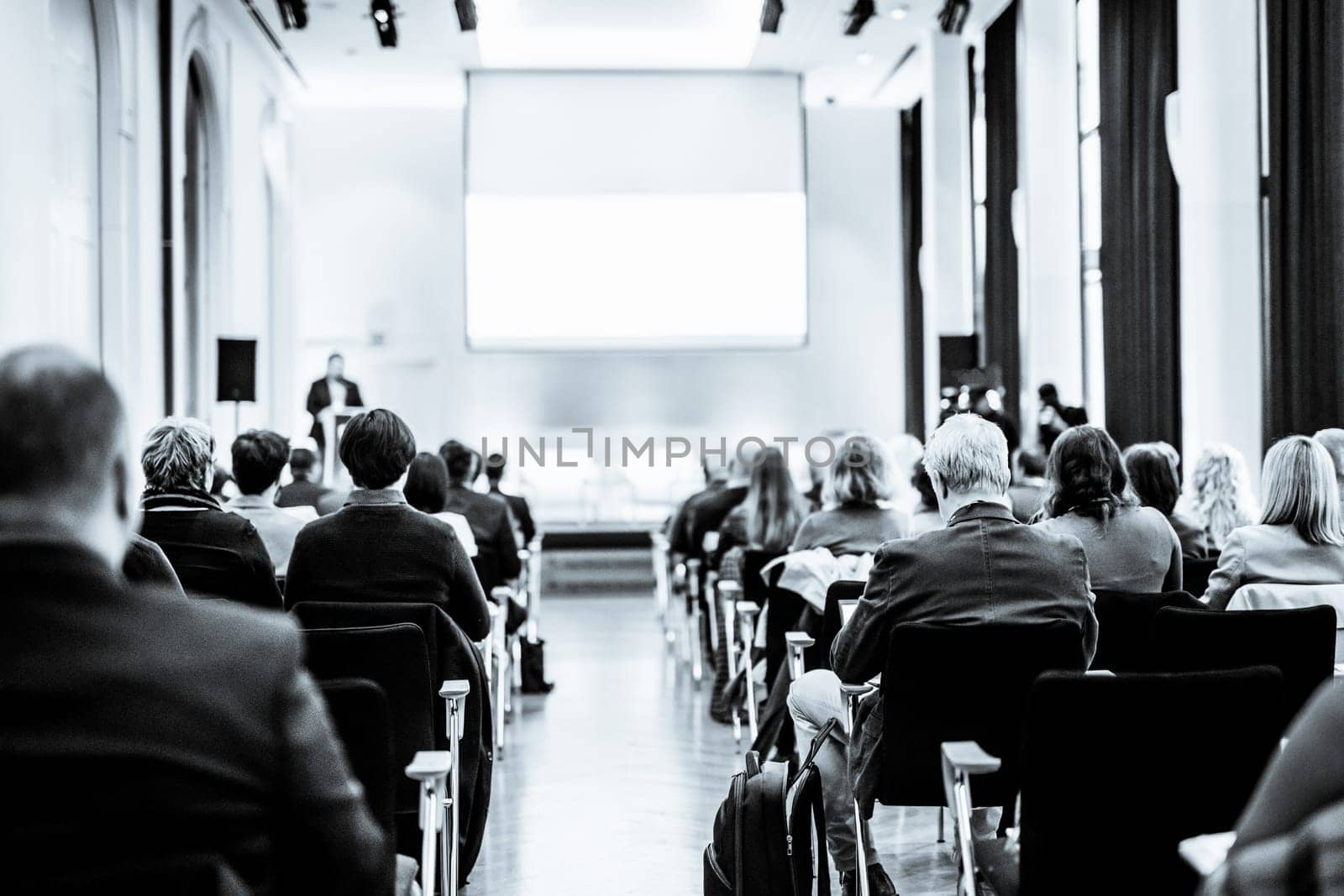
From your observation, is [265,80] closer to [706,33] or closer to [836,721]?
[706,33]

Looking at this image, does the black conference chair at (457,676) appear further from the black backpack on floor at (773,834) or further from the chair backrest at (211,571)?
the black backpack on floor at (773,834)

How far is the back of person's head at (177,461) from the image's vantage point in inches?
133

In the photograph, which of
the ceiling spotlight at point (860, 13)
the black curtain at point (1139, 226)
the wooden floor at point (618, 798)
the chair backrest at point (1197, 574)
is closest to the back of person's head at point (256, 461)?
the wooden floor at point (618, 798)

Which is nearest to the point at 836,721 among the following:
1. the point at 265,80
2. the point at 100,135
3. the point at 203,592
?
the point at 203,592

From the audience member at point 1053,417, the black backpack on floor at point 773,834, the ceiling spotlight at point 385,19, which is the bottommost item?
the black backpack on floor at point 773,834

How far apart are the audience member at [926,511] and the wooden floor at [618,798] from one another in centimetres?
96

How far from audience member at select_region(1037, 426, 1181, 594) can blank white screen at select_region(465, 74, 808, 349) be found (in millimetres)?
10347

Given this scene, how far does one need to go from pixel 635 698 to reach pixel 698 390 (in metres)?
8.28

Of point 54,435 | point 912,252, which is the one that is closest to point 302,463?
point 54,435

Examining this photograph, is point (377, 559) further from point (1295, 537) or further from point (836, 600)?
point (1295, 537)

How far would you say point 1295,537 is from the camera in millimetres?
3307

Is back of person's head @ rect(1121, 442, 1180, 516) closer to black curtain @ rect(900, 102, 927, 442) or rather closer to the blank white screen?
the blank white screen

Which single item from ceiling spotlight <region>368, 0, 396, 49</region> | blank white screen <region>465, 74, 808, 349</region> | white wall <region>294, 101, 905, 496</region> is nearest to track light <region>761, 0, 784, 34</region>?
blank white screen <region>465, 74, 808, 349</region>

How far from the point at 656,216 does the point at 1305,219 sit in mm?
7997
